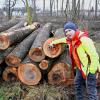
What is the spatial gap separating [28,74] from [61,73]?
31.7 inches

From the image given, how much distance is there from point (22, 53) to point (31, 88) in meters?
0.96

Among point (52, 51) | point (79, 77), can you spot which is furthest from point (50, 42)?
point (79, 77)

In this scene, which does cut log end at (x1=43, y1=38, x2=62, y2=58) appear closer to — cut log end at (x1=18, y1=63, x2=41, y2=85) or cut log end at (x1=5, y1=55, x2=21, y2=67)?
cut log end at (x1=18, y1=63, x2=41, y2=85)

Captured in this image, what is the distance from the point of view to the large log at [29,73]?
7.81 meters

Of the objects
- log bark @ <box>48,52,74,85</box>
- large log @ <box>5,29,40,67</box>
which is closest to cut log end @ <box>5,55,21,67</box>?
large log @ <box>5,29,40,67</box>

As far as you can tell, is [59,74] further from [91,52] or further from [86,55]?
[91,52]

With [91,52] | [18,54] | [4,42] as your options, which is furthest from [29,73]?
[91,52]

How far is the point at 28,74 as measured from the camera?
7.91 metres

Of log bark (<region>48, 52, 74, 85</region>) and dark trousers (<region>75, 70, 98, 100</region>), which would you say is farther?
log bark (<region>48, 52, 74, 85</region>)

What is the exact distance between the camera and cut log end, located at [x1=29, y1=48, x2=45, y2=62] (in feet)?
25.5

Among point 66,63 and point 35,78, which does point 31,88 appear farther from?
point 66,63

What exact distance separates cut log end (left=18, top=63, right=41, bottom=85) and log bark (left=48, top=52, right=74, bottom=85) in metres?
0.32

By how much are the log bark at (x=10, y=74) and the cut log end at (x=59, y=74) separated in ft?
2.86

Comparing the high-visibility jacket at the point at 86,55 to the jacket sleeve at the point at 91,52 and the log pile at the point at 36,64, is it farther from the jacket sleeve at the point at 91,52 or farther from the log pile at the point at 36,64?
the log pile at the point at 36,64
